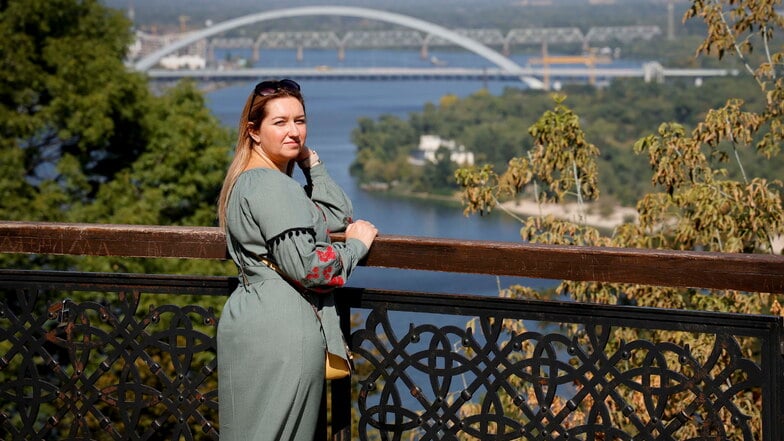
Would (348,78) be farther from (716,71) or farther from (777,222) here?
(777,222)

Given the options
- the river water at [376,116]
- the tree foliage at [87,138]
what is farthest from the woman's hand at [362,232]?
the tree foliage at [87,138]

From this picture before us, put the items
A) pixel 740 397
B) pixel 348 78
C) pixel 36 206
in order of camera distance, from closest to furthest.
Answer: pixel 740 397
pixel 36 206
pixel 348 78

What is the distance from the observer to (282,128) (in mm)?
2062

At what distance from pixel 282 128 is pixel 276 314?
35cm

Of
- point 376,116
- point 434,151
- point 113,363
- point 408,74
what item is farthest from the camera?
point 408,74

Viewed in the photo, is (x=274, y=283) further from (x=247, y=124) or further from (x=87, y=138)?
(x=87, y=138)

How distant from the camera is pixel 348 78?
57.3 meters

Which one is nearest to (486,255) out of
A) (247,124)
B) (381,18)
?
(247,124)

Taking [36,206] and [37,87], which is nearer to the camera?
[36,206]

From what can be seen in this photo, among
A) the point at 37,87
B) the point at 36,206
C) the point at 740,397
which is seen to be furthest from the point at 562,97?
the point at 37,87

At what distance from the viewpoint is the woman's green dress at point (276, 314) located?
197 cm

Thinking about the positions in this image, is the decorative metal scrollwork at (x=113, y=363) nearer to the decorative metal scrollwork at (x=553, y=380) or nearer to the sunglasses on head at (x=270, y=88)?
the decorative metal scrollwork at (x=553, y=380)

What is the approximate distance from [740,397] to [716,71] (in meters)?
31.6

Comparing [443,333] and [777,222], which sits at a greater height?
[443,333]
